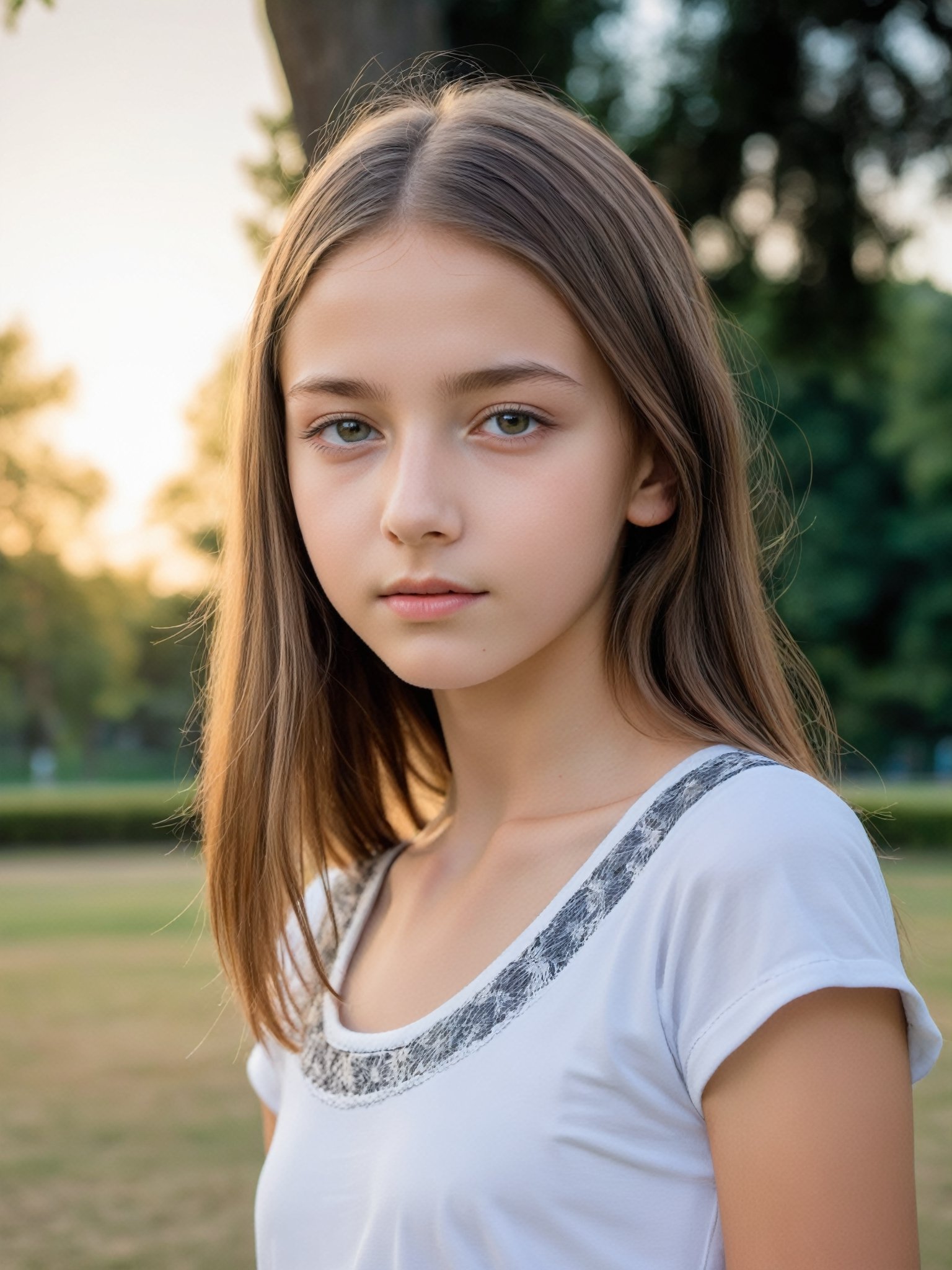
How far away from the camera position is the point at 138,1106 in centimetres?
674

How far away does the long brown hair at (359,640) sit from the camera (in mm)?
1453

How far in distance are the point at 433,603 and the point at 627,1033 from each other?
0.45 meters

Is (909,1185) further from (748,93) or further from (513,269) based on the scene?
(748,93)

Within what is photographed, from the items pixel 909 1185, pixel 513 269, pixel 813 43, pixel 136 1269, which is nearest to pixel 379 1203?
pixel 909 1185

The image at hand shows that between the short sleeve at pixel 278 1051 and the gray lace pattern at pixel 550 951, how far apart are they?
38cm

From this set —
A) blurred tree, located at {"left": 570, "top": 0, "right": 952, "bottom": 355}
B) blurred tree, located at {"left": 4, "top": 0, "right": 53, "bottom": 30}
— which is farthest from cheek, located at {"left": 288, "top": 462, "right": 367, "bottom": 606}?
blurred tree, located at {"left": 570, "top": 0, "right": 952, "bottom": 355}

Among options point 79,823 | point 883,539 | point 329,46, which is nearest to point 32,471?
point 79,823

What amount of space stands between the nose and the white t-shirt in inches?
13.5

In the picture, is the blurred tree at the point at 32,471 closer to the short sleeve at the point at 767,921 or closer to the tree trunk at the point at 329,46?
the tree trunk at the point at 329,46

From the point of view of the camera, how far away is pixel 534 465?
1388 millimetres

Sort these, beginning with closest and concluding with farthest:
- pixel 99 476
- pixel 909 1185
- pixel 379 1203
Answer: pixel 909 1185 < pixel 379 1203 < pixel 99 476

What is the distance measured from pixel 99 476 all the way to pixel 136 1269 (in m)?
34.5

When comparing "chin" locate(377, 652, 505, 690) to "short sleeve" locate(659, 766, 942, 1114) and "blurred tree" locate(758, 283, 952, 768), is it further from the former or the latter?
"blurred tree" locate(758, 283, 952, 768)

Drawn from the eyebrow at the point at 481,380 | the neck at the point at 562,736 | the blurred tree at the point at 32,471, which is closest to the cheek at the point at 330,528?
the eyebrow at the point at 481,380
